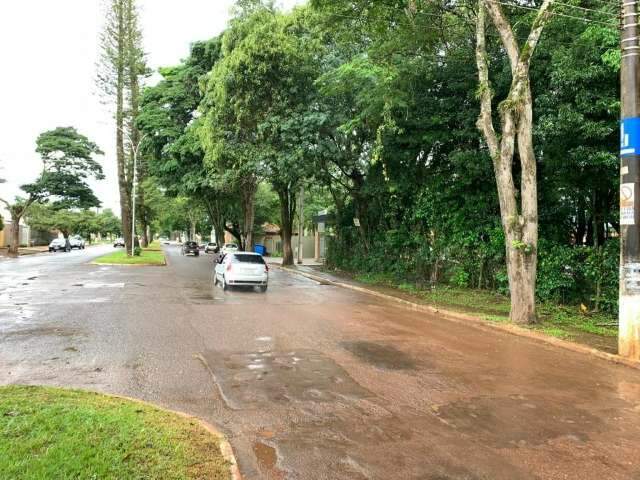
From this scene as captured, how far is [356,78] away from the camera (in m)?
18.0

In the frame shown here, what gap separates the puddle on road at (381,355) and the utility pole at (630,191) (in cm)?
373

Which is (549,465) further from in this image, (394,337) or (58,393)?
(394,337)

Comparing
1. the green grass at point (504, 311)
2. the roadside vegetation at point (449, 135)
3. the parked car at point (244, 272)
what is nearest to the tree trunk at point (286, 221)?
the roadside vegetation at point (449, 135)

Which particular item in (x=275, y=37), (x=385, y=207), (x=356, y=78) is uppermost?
(x=275, y=37)

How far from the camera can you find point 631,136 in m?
8.93

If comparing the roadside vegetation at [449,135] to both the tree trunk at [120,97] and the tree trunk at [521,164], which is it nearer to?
the tree trunk at [521,164]

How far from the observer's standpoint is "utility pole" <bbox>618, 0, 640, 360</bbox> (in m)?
8.70

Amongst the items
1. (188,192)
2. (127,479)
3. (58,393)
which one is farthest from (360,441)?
(188,192)

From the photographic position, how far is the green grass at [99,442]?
3.78 metres

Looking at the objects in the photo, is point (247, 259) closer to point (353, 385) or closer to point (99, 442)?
point (353, 385)

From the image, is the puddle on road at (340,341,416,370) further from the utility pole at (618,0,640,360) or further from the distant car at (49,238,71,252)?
the distant car at (49,238,71,252)

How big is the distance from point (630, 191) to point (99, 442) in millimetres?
8829

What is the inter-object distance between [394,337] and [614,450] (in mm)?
5856

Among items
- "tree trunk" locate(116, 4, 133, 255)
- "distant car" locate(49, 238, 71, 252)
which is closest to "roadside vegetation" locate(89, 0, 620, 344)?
"tree trunk" locate(116, 4, 133, 255)
